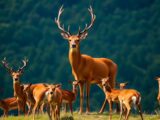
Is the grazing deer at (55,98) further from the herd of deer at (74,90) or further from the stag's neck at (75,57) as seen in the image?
the stag's neck at (75,57)

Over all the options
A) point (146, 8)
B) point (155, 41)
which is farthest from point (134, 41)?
point (146, 8)

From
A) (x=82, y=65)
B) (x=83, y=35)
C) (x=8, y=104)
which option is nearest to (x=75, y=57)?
(x=82, y=65)

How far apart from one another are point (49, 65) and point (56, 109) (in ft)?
260

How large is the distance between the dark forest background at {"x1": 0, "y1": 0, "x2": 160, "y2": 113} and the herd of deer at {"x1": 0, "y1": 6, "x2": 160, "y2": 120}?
57.1m

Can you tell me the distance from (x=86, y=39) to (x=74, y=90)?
88805 millimetres

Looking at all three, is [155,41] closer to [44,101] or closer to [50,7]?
[50,7]

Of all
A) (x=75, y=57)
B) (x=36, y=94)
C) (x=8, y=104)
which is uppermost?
(x=75, y=57)

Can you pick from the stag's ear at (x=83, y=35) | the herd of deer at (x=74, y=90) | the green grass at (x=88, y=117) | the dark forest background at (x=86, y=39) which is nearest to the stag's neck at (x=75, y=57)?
the herd of deer at (x=74, y=90)

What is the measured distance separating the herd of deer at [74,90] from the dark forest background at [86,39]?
57.1m

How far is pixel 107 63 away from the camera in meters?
25.5

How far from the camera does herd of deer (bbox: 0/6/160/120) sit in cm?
2009

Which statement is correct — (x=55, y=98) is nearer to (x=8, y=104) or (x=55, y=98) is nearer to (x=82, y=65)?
(x=82, y=65)

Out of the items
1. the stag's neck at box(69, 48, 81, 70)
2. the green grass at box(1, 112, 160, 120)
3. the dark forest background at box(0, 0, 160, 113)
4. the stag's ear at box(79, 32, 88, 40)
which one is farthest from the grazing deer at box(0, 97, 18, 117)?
the dark forest background at box(0, 0, 160, 113)

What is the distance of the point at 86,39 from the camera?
369 ft
